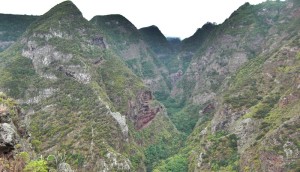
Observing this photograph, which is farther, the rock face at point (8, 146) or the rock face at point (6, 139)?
the rock face at point (6, 139)

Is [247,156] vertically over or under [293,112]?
A: under

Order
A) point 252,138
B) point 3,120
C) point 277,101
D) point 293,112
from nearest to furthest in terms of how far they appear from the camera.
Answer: point 3,120 → point 293,112 → point 252,138 → point 277,101

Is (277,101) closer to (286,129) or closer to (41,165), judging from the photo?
(286,129)

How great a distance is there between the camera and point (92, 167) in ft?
621

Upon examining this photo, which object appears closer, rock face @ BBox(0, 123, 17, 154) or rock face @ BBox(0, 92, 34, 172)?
rock face @ BBox(0, 92, 34, 172)

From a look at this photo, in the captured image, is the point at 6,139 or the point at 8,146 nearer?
the point at 6,139

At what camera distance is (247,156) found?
177625 millimetres

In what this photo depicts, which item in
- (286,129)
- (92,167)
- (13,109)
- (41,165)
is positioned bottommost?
(92,167)

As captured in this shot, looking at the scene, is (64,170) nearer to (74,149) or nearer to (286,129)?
(74,149)

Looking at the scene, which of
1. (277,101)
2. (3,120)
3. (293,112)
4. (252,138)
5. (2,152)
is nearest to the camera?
(2,152)

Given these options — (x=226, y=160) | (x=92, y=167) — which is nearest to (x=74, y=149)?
(x=92, y=167)

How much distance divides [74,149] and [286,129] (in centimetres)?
9486

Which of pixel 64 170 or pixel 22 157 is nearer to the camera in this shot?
pixel 22 157

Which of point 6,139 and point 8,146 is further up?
point 6,139
